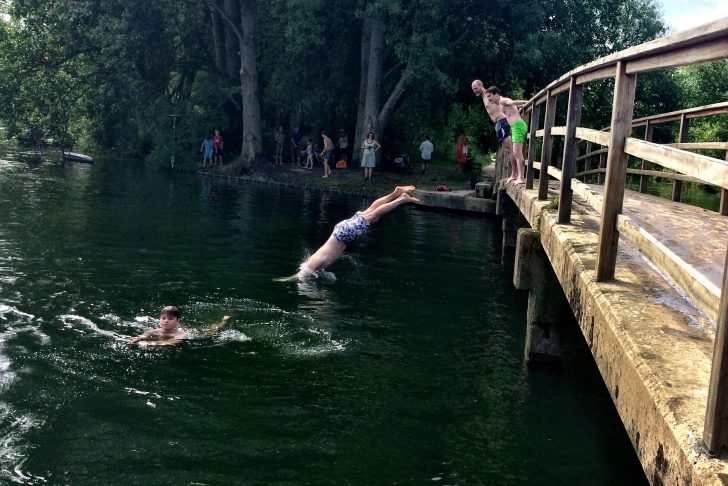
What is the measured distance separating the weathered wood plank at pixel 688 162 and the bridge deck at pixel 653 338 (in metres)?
0.47

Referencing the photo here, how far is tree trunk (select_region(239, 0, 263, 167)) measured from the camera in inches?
1314

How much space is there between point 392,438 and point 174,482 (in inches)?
74.9

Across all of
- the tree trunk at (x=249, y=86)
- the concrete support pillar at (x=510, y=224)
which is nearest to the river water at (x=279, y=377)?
the concrete support pillar at (x=510, y=224)

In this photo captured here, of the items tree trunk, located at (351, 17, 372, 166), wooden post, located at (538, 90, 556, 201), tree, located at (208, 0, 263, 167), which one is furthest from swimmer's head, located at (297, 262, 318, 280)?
tree, located at (208, 0, 263, 167)

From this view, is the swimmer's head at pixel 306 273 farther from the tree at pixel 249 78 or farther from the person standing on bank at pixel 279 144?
the person standing on bank at pixel 279 144

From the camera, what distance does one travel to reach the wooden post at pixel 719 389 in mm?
2688

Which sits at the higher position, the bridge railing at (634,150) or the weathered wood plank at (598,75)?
the weathered wood plank at (598,75)

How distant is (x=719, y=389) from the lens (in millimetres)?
2740

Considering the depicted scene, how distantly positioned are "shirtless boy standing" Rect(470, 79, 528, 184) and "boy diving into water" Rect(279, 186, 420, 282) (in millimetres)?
1719

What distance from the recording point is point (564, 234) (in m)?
6.85

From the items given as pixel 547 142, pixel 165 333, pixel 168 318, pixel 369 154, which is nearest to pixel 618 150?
pixel 547 142

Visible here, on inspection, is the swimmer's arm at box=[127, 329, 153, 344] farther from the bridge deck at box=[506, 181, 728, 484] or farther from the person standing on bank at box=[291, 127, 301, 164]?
the person standing on bank at box=[291, 127, 301, 164]

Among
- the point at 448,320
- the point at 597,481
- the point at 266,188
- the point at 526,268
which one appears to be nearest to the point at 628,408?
the point at 597,481

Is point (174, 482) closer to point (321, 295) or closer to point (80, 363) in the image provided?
point (80, 363)
